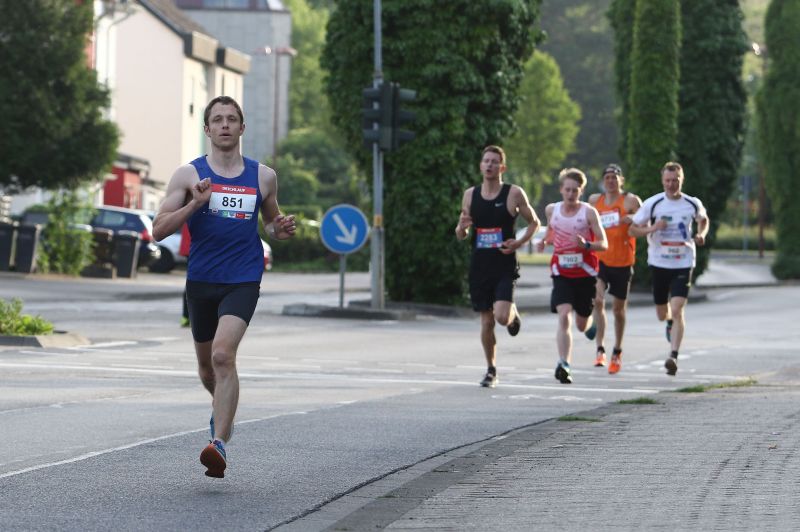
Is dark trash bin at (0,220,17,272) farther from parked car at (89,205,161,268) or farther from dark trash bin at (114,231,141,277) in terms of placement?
parked car at (89,205,161,268)

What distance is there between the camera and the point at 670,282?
17.4 m

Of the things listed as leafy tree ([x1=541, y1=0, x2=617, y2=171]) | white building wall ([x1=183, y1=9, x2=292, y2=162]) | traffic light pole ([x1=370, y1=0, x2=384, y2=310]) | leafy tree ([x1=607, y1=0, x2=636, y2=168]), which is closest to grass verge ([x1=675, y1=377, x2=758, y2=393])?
traffic light pole ([x1=370, y1=0, x2=384, y2=310])

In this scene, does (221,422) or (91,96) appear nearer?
(221,422)

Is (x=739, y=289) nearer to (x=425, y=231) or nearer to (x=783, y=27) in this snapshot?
(x=783, y=27)

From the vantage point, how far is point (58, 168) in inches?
1574

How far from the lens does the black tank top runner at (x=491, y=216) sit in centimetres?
1512

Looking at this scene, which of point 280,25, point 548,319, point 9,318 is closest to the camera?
point 9,318

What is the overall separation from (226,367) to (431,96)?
22.4 meters

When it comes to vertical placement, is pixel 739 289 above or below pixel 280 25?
below

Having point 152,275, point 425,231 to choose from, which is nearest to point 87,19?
point 152,275

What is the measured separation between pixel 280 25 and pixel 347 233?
245 ft

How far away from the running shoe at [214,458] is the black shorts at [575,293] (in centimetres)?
785

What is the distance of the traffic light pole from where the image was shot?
2869 cm

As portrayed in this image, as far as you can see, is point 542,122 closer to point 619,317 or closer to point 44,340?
point 44,340
